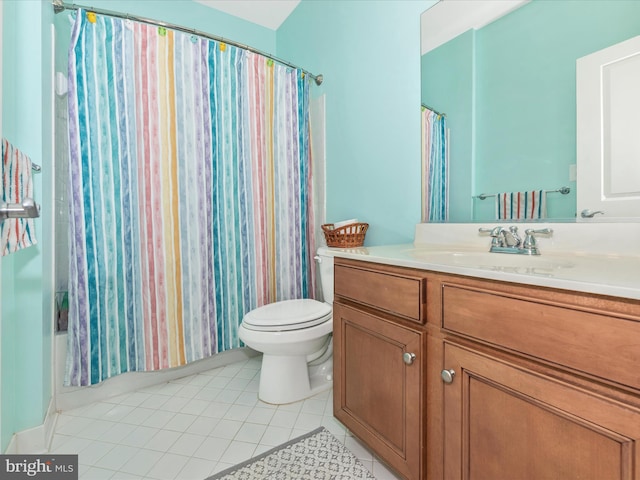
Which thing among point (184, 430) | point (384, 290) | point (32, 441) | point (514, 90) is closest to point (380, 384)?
point (384, 290)

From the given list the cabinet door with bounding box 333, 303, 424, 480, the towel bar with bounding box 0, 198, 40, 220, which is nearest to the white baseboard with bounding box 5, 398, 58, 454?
the towel bar with bounding box 0, 198, 40, 220

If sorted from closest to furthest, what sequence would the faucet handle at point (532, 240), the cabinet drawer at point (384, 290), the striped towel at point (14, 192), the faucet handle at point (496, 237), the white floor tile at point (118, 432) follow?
the striped towel at point (14, 192)
the cabinet drawer at point (384, 290)
the faucet handle at point (532, 240)
the faucet handle at point (496, 237)
the white floor tile at point (118, 432)

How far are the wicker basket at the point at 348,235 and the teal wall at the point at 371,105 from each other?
0.35 feet

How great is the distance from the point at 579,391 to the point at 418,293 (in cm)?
38

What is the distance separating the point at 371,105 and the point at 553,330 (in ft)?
4.64

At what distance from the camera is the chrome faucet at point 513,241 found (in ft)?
3.26

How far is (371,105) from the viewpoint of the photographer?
1.68 metres

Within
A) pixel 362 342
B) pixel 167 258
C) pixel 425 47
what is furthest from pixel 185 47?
pixel 362 342

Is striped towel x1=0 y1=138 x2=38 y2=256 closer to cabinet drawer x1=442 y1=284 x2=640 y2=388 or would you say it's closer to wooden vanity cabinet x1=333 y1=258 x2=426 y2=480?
wooden vanity cabinet x1=333 y1=258 x2=426 y2=480

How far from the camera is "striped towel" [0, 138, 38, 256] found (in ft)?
2.56

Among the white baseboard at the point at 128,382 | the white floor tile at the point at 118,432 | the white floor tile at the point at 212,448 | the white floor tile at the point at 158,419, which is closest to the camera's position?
the white floor tile at the point at 212,448

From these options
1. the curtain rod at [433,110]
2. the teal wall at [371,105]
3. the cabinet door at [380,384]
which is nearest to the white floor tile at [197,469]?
the cabinet door at [380,384]

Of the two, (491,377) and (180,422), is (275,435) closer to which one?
(180,422)

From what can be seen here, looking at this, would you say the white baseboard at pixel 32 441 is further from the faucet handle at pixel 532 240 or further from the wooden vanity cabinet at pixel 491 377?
the faucet handle at pixel 532 240
